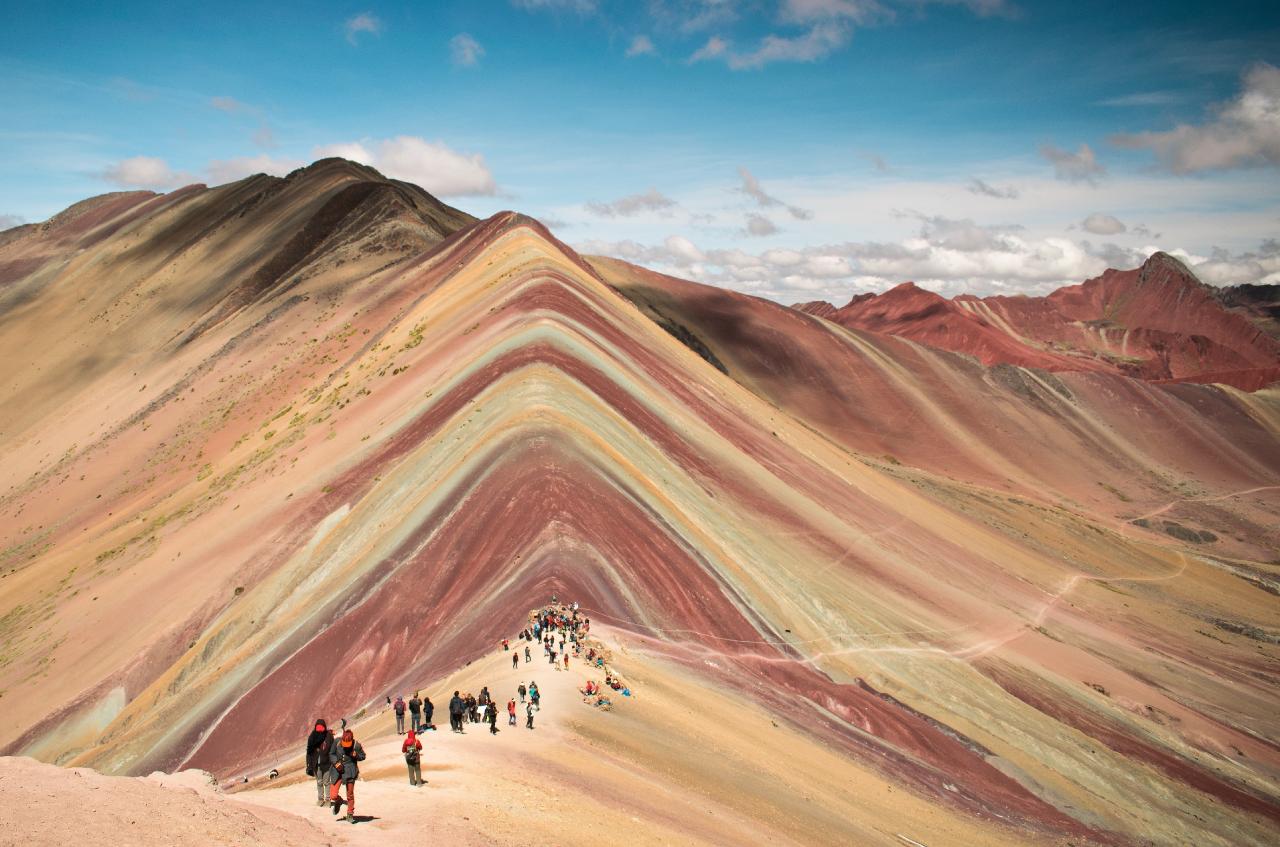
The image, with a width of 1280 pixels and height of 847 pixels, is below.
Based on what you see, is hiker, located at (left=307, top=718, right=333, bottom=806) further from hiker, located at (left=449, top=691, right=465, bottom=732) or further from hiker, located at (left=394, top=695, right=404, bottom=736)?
hiker, located at (left=394, top=695, right=404, bottom=736)

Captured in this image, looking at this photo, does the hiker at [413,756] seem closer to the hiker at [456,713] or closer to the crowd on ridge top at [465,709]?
the crowd on ridge top at [465,709]

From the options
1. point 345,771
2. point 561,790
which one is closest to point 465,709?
point 561,790

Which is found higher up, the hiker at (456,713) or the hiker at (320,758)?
the hiker at (320,758)

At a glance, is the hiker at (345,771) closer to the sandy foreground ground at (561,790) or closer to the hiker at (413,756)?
the sandy foreground ground at (561,790)

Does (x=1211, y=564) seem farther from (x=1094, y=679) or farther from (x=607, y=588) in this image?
(x=607, y=588)

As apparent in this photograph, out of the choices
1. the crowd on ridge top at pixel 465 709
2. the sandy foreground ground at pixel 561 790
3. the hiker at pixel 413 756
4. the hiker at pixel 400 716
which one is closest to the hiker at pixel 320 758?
the crowd on ridge top at pixel 465 709

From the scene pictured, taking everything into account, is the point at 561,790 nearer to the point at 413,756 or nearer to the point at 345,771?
the point at 413,756

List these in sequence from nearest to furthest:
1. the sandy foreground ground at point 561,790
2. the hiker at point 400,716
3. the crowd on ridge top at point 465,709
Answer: the sandy foreground ground at point 561,790, the crowd on ridge top at point 465,709, the hiker at point 400,716

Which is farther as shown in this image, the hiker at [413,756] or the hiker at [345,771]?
the hiker at [413,756]

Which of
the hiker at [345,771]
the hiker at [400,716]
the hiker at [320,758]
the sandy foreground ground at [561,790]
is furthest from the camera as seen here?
the hiker at [400,716]
